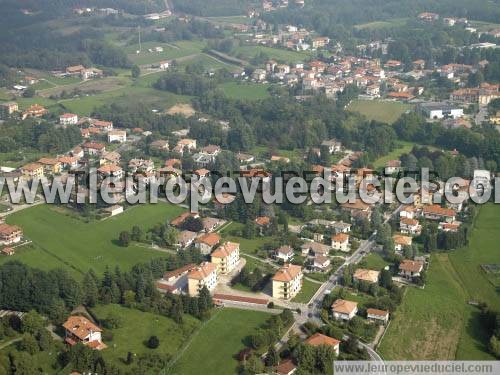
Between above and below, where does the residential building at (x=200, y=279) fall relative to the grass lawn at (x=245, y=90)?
above

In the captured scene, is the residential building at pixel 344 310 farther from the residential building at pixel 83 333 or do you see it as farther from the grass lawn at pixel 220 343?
the residential building at pixel 83 333

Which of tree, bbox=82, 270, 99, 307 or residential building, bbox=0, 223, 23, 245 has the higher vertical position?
tree, bbox=82, 270, 99, 307

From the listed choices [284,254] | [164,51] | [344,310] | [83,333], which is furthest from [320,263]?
[164,51]

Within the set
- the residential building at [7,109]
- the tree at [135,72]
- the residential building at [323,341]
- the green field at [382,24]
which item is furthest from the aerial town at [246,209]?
the green field at [382,24]

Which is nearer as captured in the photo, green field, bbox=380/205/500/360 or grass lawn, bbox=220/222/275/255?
green field, bbox=380/205/500/360

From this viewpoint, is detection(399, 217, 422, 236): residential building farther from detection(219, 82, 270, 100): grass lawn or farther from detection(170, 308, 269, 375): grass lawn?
detection(219, 82, 270, 100): grass lawn

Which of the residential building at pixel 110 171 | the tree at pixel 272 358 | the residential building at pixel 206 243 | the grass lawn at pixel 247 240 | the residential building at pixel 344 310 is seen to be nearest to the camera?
the tree at pixel 272 358

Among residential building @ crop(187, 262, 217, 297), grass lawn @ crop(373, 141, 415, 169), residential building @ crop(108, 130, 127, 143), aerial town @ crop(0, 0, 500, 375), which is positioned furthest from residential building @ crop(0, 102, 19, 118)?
residential building @ crop(187, 262, 217, 297)
